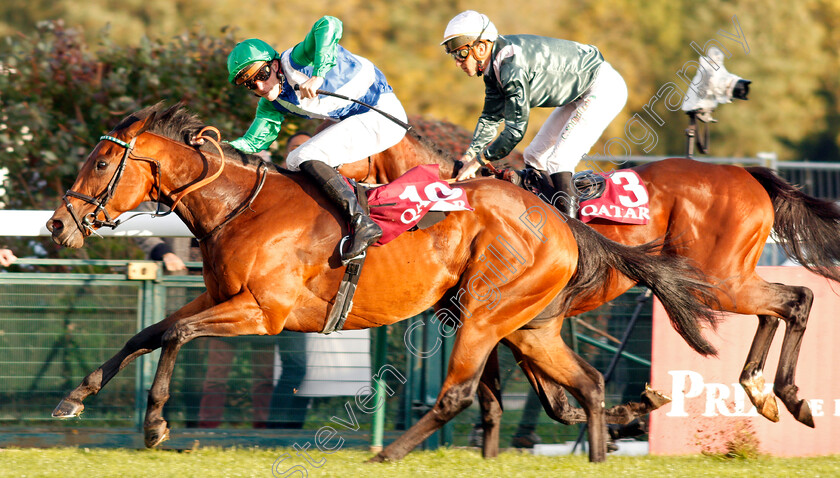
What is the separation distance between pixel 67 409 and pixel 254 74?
171cm

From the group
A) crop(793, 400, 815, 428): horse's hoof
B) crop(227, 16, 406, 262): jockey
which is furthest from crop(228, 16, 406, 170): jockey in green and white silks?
crop(793, 400, 815, 428): horse's hoof

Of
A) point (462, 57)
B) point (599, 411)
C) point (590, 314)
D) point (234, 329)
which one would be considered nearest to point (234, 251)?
point (234, 329)

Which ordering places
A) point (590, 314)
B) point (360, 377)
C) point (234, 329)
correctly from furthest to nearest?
point (590, 314)
point (360, 377)
point (234, 329)

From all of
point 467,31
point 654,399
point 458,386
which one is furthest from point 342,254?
point 654,399

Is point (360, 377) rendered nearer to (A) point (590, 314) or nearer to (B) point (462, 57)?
(A) point (590, 314)

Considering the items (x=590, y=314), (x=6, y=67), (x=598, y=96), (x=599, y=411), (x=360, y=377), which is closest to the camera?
Result: (x=599, y=411)

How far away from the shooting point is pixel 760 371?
5020 millimetres

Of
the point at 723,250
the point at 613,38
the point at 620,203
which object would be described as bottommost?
the point at 723,250

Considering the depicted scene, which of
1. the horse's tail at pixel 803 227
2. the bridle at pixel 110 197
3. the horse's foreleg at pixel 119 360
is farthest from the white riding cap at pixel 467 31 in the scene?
the horse's tail at pixel 803 227

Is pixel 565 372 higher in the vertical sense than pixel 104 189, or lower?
lower

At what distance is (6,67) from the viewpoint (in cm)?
659

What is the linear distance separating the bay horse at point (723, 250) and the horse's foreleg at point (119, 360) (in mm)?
1266

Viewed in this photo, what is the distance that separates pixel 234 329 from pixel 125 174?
842mm

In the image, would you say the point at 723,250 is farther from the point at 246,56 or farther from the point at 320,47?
the point at 246,56
